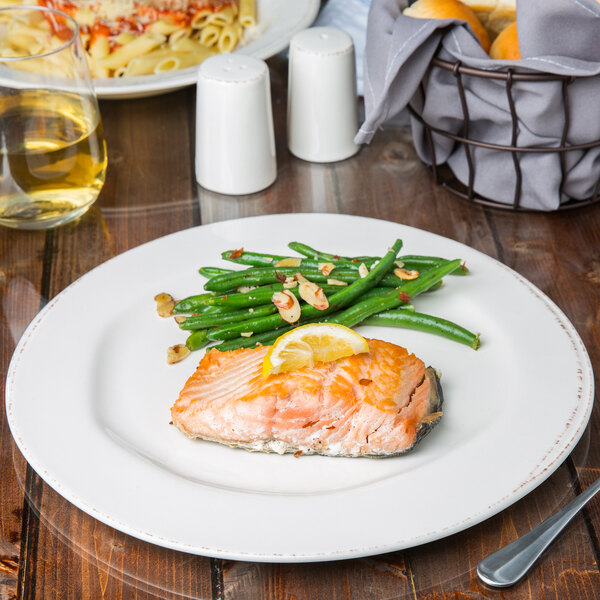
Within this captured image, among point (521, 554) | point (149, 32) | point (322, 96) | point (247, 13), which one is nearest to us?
point (521, 554)

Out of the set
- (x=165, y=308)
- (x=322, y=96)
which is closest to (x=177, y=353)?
(x=165, y=308)

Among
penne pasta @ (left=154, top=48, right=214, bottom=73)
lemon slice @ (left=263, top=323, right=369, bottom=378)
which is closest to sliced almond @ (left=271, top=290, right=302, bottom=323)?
lemon slice @ (left=263, top=323, right=369, bottom=378)

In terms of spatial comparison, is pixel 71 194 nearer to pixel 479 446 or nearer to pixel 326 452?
pixel 326 452

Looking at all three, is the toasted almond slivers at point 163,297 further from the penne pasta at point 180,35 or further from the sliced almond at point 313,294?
the penne pasta at point 180,35

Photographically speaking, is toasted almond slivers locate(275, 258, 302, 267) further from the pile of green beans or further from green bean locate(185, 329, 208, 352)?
green bean locate(185, 329, 208, 352)

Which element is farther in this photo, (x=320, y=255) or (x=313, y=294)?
(x=320, y=255)

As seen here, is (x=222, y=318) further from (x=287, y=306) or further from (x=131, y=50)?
(x=131, y=50)
